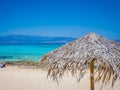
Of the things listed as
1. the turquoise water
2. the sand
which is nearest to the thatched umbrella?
the sand

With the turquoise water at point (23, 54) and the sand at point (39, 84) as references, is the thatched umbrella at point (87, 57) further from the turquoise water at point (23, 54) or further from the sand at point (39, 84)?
the turquoise water at point (23, 54)

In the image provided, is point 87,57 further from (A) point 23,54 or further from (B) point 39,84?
(A) point 23,54

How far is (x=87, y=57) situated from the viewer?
4.24m

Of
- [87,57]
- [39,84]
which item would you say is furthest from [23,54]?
[87,57]

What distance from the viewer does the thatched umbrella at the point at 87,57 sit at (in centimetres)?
420

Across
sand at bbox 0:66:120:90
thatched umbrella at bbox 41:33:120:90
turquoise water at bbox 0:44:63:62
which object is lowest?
sand at bbox 0:66:120:90

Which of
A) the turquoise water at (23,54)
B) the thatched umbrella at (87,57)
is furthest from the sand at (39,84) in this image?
the turquoise water at (23,54)

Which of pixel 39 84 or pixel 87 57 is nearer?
pixel 87 57

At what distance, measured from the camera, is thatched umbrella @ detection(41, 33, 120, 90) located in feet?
13.8

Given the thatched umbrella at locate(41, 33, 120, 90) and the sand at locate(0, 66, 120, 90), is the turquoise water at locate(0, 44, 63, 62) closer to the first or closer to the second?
the sand at locate(0, 66, 120, 90)

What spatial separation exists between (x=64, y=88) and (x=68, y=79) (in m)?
1.16

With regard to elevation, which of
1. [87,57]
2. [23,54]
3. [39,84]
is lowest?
[39,84]

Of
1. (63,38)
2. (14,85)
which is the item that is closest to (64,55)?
(14,85)

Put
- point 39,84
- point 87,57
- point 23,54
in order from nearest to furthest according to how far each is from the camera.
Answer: point 87,57
point 39,84
point 23,54
